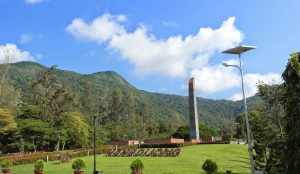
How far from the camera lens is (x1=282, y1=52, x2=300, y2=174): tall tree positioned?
19062 millimetres

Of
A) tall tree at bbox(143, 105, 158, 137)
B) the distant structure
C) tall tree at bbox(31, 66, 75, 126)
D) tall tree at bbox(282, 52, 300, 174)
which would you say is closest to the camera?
tall tree at bbox(282, 52, 300, 174)

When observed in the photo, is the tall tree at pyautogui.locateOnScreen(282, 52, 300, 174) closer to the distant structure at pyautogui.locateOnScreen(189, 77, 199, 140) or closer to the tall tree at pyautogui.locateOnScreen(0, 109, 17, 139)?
the tall tree at pyautogui.locateOnScreen(0, 109, 17, 139)

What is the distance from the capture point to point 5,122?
160 feet

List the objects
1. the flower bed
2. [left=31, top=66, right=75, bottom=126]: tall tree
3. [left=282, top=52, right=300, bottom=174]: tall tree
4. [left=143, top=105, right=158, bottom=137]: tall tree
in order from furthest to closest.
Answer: [left=143, top=105, right=158, bottom=137]: tall tree
[left=31, top=66, right=75, bottom=126]: tall tree
the flower bed
[left=282, top=52, right=300, bottom=174]: tall tree

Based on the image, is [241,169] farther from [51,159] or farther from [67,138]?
[67,138]

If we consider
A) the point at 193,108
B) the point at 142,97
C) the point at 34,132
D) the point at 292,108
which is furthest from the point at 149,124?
the point at 142,97

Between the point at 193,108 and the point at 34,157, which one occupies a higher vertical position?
the point at 193,108

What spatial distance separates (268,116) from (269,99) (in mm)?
1854

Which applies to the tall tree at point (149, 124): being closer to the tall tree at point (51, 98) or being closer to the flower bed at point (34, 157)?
the tall tree at point (51, 98)

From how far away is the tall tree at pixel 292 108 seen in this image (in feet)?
62.5

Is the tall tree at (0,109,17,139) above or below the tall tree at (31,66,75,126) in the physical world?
below

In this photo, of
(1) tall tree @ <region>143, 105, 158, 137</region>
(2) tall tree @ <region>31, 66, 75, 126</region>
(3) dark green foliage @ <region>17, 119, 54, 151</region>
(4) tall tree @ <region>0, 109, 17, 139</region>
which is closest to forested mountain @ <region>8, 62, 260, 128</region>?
(1) tall tree @ <region>143, 105, 158, 137</region>

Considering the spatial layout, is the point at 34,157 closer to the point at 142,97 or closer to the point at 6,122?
the point at 6,122

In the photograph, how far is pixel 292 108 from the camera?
19625 millimetres
